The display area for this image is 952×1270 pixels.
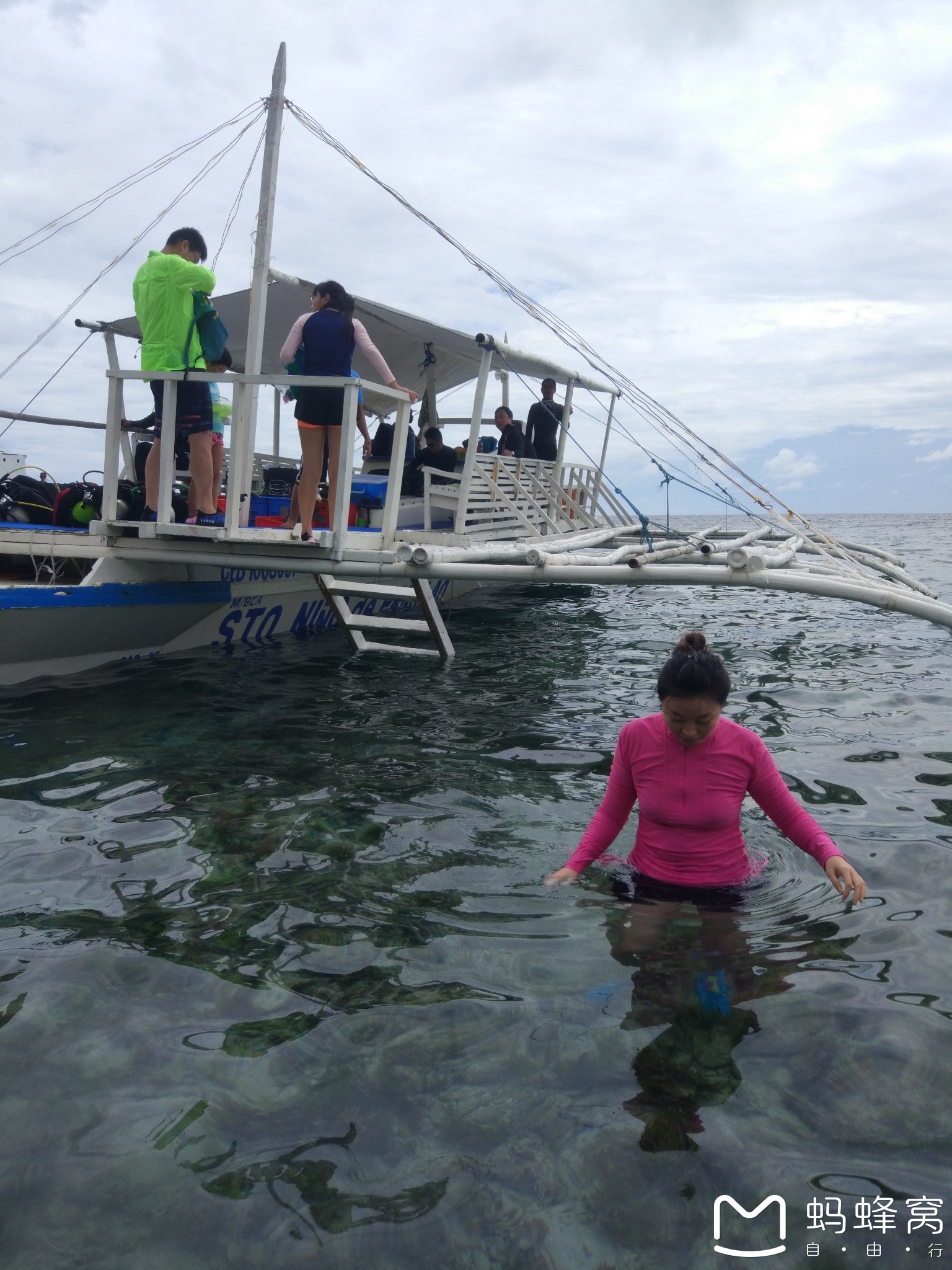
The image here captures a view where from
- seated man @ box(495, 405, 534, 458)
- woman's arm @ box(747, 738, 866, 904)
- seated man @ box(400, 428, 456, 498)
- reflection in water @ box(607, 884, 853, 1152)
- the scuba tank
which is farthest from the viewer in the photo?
seated man @ box(495, 405, 534, 458)

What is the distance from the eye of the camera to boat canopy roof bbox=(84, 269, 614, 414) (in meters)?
11.0

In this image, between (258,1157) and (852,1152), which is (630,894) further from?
(258,1157)

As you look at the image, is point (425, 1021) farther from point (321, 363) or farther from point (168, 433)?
point (321, 363)

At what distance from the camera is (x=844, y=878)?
3262 millimetres

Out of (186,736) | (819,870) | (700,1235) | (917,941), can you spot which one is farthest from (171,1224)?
(186,736)

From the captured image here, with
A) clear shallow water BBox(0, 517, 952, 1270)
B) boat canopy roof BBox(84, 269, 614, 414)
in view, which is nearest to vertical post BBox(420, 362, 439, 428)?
boat canopy roof BBox(84, 269, 614, 414)

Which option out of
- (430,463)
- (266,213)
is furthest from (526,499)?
(266,213)

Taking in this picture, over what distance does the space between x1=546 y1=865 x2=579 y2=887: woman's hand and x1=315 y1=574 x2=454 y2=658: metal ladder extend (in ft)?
17.8

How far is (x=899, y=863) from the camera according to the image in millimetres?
4352

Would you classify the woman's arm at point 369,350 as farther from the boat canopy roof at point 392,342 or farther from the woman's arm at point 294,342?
the boat canopy roof at point 392,342

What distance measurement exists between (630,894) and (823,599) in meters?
14.2

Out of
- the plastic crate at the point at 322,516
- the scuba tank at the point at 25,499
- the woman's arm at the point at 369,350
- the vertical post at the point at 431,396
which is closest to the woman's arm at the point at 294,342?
the woman's arm at the point at 369,350

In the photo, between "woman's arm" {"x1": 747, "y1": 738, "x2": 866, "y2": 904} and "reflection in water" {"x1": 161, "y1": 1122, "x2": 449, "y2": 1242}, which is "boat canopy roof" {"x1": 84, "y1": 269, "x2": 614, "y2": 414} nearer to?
"woman's arm" {"x1": 747, "y1": 738, "x2": 866, "y2": 904}

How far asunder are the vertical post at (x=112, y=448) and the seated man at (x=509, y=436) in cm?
659
